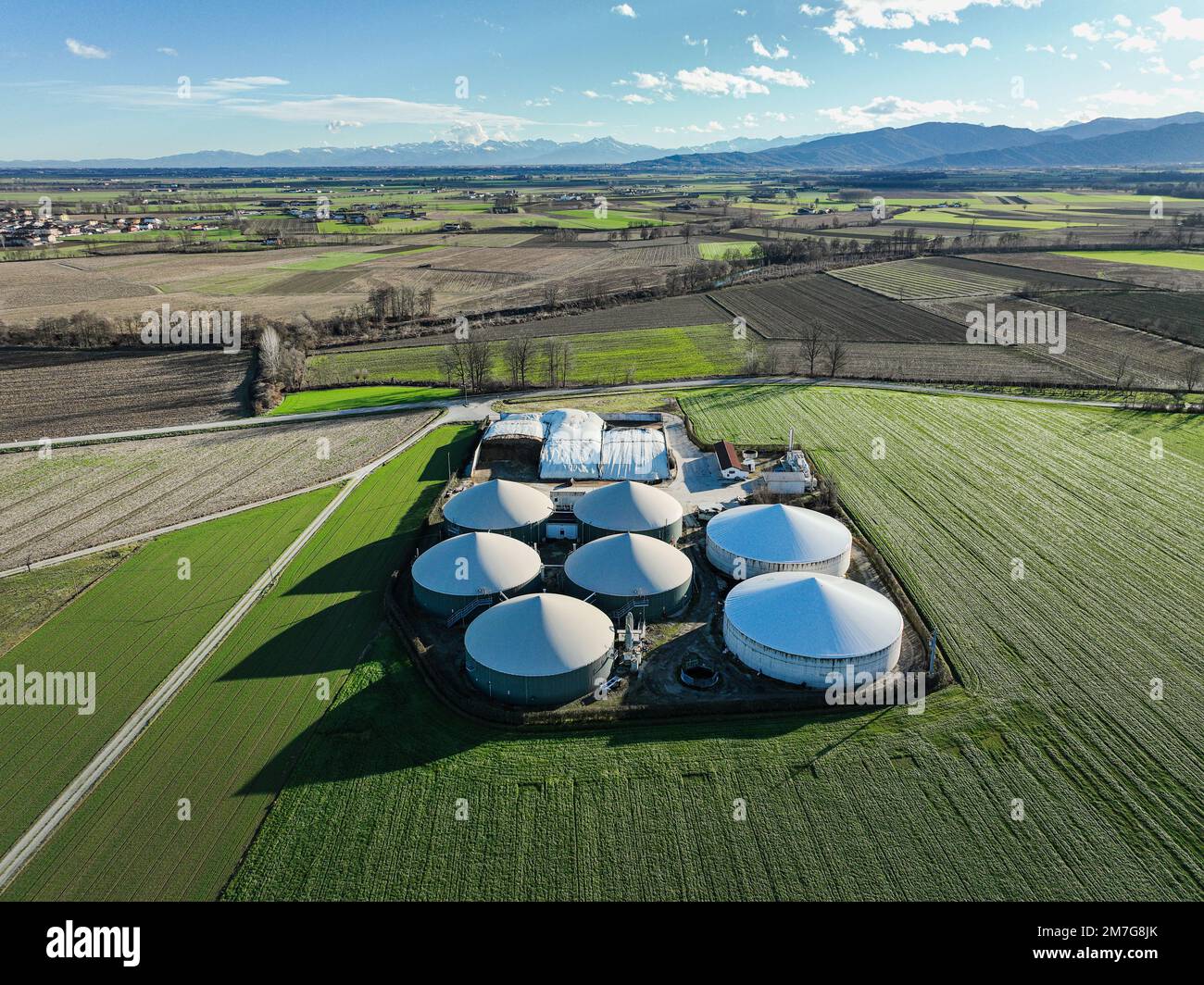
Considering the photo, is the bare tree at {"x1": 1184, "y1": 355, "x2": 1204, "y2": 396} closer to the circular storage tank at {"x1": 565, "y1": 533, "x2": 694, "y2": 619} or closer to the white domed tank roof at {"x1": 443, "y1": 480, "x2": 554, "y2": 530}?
the circular storage tank at {"x1": 565, "y1": 533, "x2": 694, "y2": 619}

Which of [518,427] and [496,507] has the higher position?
[518,427]

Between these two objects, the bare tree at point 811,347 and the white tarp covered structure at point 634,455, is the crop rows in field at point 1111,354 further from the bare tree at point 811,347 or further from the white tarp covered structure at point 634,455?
the white tarp covered structure at point 634,455

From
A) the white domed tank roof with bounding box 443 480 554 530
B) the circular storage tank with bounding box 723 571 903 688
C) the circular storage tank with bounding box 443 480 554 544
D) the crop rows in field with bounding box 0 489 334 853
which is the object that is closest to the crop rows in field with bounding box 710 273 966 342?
the white domed tank roof with bounding box 443 480 554 530

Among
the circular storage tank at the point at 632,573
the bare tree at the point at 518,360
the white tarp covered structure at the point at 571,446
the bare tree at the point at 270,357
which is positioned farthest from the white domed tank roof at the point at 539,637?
the bare tree at the point at 270,357

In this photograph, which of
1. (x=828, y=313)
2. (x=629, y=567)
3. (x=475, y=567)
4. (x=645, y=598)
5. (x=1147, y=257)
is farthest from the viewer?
(x=1147, y=257)

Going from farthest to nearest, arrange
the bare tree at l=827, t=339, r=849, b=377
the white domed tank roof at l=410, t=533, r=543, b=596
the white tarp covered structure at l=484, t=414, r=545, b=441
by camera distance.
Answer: the bare tree at l=827, t=339, r=849, b=377 → the white tarp covered structure at l=484, t=414, r=545, b=441 → the white domed tank roof at l=410, t=533, r=543, b=596

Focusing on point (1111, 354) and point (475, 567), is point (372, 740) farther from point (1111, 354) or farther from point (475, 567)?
point (1111, 354)

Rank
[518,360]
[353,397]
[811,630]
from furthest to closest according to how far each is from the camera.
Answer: [518,360] → [353,397] → [811,630]

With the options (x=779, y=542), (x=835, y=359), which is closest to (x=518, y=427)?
(x=779, y=542)
